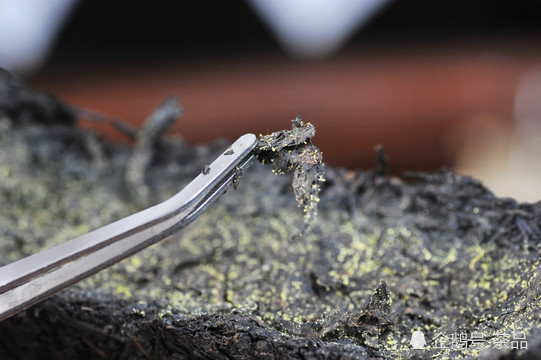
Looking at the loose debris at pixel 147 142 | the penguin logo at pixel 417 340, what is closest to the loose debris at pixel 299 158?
the penguin logo at pixel 417 340

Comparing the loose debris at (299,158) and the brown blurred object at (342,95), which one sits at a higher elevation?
the brown blurred object at (342,95)

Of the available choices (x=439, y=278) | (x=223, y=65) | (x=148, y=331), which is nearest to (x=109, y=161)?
(x=148, y=331)

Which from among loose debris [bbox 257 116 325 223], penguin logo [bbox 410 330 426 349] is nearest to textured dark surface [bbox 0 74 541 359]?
penguin logo [bbox 410 330 426 349]

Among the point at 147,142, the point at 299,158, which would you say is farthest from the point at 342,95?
the point at 299,158

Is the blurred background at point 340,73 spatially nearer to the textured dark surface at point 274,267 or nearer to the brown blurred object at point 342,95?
the brown blurred object at point 342,95

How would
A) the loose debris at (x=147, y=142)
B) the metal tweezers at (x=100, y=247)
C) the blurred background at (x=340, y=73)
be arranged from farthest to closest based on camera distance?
the blurred background at (x=340, y=73), the loose debris at (x=147, y=142), the metal tweezers at (x=100, y=247)

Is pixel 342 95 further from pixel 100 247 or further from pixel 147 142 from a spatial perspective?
pixel 100 247

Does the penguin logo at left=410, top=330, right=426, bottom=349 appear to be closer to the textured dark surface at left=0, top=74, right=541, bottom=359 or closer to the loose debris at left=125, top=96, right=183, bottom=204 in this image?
the textured dark surface at left=0, top=74, right=541, bottom=359
